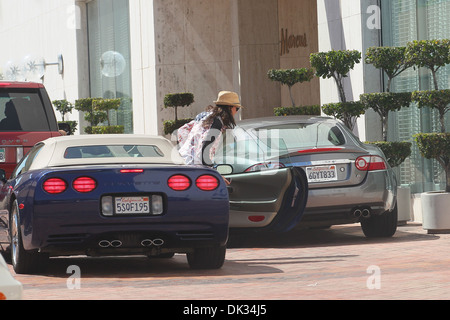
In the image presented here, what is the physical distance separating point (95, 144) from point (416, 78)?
793cm

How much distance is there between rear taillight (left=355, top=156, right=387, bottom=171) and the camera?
11953 millimetres

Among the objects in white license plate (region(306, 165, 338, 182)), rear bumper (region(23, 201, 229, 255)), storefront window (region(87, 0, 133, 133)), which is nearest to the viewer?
rear bumper (region(23, 201, 229, 255))

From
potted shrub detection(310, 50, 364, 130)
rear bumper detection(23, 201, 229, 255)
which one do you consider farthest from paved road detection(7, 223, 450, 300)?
potted shrub detection(310, 50, 364, 130)

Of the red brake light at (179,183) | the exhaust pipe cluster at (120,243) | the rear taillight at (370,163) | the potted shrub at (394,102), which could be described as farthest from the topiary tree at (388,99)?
the exhaust pipe cluster at (120,243)

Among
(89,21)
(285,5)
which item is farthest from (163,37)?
(89,21)

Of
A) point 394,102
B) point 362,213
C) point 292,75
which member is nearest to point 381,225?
point 362,213

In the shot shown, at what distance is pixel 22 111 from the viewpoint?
13852mm

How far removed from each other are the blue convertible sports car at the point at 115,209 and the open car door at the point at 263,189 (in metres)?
1.72

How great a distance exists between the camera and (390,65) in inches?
568

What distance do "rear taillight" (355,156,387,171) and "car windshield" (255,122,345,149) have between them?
384mm

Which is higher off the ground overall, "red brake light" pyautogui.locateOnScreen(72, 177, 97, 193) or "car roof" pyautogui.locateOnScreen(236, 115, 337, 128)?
"car roof" pyautogui.locateOnScreen(236, 115, 337, 128)

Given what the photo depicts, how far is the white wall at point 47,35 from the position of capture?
116ft

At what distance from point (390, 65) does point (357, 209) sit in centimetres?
320

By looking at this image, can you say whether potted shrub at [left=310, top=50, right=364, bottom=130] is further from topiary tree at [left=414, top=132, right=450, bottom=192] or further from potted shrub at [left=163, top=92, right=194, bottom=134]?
potted shrub at [left=163, top=92, right=194, bottom=134]
